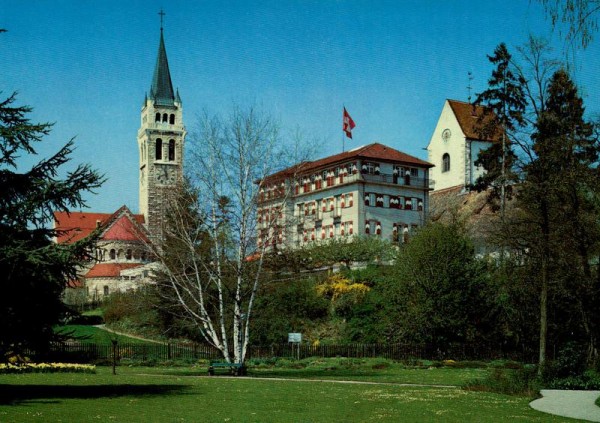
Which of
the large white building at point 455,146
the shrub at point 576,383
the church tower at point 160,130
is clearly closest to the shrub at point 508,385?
the shrub at point 576,383

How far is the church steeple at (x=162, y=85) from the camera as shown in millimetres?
134375

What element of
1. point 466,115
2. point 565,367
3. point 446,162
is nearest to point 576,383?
point 565,367

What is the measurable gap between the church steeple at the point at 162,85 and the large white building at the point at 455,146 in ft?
166

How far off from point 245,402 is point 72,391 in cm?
617

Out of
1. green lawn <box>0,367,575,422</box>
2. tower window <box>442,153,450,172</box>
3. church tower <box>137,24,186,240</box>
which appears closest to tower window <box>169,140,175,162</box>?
church tower <box>137,24,186,240</box>

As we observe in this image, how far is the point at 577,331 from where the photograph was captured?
45938 mm

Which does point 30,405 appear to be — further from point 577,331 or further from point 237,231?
point 577,331

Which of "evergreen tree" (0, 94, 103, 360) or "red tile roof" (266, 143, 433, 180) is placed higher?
"red tile roof" (266, 143, 433, 180)

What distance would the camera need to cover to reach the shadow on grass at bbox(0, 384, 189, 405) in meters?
21.8

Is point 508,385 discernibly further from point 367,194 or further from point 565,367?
point 367,194

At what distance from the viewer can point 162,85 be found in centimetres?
13625

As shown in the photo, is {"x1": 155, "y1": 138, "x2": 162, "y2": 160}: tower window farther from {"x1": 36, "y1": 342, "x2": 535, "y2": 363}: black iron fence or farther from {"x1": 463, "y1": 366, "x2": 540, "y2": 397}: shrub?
{"x1": 463, "y1": 366, "x2": 540, "y2": 397}: shrub

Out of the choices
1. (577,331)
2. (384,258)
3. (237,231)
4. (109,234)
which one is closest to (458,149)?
(384,258)

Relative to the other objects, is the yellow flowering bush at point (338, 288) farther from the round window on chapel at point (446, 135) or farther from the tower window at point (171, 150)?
the tower window at point (171, 150)
